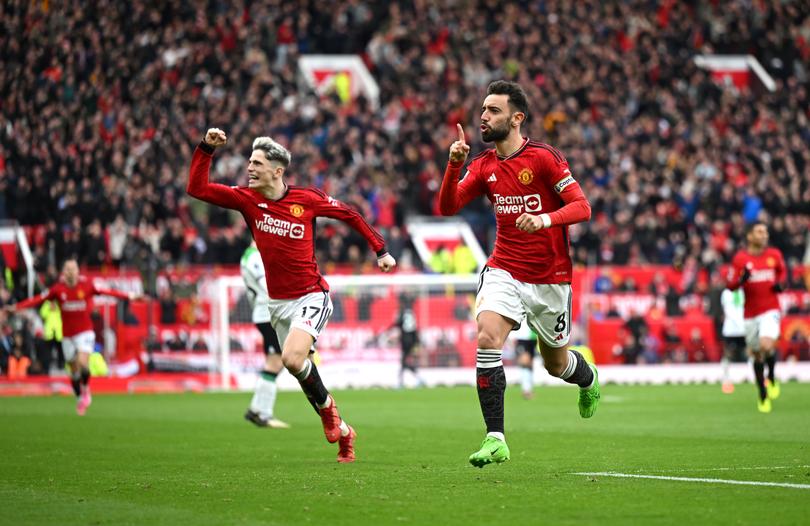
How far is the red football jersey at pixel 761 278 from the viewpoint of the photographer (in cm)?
1991

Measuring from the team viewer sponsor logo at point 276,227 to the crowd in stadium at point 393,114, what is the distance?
17.7m

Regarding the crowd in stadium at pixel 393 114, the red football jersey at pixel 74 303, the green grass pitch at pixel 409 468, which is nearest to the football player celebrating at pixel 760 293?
the green grass pitch at pixel 409 468

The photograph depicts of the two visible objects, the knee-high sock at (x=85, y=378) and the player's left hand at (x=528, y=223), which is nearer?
the player's left hand at (x=528, y=223)

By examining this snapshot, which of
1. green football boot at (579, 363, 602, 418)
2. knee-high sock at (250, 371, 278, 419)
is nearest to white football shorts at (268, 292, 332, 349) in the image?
green football boot at (579, 363, 602, 418)

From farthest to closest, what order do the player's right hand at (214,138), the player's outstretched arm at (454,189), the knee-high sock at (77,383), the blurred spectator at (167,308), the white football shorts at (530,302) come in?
1. the blurred spectator at (167,308)
2. the knee-high sock at (77,383)
3. the player's right hand at (214,138)
4. the white football shorts at (530,302)
5. the player's outstretched arm at (454,189)

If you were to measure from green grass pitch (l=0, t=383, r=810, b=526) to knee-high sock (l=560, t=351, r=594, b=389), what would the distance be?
2.25 ft

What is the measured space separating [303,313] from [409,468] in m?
1.89

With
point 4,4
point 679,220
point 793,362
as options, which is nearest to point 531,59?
point 679,220

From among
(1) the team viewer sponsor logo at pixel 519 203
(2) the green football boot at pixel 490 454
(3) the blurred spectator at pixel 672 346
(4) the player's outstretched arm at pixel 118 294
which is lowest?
(3) the blurred spectator at pixel 672 346

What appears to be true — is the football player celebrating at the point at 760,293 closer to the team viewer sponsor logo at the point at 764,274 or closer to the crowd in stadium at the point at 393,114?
the team viewer sponsor logo at the point at 764,274

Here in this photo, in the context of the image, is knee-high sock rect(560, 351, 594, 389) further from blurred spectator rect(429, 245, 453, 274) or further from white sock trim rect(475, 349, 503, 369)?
blurred spectator rect(429, 245, 453, 274)

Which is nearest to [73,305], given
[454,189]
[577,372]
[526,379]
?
[526,379]

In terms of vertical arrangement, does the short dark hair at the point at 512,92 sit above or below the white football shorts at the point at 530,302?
above

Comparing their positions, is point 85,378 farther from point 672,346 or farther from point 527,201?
point 672,346
